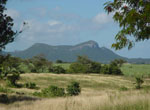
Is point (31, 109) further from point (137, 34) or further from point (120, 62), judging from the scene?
point (120, 62)

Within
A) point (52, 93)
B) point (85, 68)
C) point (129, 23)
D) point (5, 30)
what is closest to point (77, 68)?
point (85, 68)

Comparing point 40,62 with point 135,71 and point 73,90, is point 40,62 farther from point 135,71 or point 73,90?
point 73,90

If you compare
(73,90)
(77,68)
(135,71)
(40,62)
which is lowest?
(73,90)

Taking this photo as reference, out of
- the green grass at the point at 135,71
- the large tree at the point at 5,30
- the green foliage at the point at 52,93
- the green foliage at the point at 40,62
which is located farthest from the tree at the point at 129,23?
the green foliage at the point at 40,62

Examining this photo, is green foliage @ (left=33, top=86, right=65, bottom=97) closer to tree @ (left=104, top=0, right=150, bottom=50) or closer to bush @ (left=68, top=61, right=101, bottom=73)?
tree @ (left=104, top=0, right=150, bottom=50)

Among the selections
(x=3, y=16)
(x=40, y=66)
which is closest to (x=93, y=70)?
Answer: (x=40, y=66)

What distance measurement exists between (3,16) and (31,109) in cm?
1134

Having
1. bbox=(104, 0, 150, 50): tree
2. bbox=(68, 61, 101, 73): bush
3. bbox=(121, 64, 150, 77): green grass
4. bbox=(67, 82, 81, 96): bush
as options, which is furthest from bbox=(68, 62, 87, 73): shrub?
bbox=(104, 0, 150, 50): tree

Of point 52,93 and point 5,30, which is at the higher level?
point 5,30

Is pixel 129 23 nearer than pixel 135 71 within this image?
Yes

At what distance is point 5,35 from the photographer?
17031 millimetres

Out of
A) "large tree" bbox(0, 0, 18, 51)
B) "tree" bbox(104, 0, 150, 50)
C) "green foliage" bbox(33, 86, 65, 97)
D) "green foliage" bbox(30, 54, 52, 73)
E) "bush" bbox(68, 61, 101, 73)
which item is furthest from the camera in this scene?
"bush" bbox(68, 61, 101, 73)

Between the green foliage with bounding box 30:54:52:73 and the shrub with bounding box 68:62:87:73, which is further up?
the green foliage with bounding box 30:54:52:73

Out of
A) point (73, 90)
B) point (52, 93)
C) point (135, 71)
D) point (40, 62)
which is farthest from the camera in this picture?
point (135, 71)
